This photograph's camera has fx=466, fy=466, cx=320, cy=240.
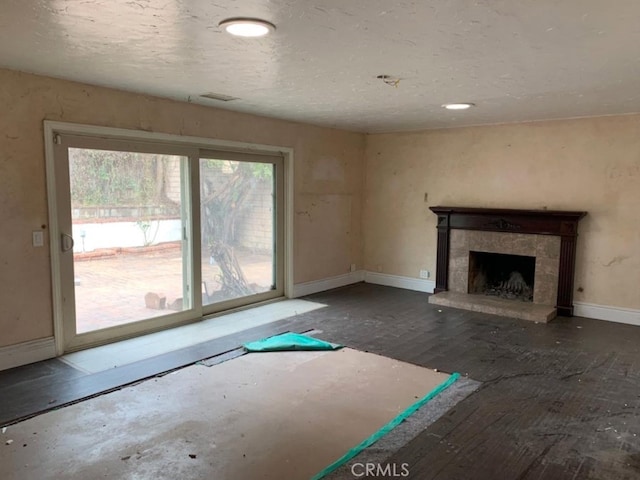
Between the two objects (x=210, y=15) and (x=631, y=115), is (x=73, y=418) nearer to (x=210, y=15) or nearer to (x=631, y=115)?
(x=210, y=15)

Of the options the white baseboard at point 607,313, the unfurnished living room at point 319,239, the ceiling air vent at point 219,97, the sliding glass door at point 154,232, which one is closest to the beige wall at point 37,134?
the unfurnished living room at point 319,239

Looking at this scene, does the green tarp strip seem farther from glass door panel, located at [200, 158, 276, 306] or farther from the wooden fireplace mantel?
glass door panel, located at [200, 158, 276, 306]

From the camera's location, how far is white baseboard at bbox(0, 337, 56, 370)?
3580 mm

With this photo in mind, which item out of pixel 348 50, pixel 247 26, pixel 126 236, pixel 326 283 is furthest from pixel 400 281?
pixel 247 26

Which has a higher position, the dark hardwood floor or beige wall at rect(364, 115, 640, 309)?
beige wall at rect(364, 115, 640, 309)

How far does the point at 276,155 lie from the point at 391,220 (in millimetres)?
2042

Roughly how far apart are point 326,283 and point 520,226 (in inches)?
102

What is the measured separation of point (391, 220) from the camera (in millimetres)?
6773

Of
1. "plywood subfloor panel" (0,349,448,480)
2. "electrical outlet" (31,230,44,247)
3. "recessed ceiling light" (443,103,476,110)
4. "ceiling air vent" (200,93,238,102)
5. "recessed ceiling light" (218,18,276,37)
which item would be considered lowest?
"plywood subfloor panel" (0,349,448,480)

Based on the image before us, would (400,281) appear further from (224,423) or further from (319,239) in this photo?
(224,423)

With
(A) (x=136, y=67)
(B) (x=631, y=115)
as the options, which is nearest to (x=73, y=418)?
(A) (x=136, y=67)

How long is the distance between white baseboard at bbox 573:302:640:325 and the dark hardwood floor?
A: 0.49 ft

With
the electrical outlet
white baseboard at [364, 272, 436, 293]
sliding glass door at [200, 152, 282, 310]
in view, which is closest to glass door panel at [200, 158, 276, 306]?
sliding glass door at [200, 152, 282, 310]

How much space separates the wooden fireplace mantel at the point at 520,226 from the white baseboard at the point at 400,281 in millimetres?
255
